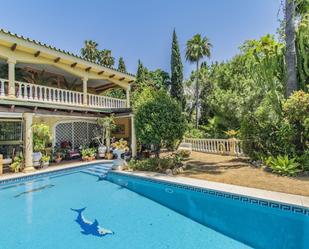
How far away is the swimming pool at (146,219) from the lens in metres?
5.43

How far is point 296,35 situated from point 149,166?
11243 millimetres

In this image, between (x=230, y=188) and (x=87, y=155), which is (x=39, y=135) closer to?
(x=87, y=155)

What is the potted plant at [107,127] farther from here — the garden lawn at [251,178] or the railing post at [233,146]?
the railing post at [233,146]

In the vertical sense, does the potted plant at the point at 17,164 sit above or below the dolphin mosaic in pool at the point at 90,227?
above

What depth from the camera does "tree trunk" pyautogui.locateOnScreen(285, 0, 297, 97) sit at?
12245 mm

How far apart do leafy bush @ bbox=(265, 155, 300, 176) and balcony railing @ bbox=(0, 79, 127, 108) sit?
1289 centimetres

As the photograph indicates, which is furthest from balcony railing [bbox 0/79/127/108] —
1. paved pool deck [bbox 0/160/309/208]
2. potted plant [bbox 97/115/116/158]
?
paved pool deck [bbox 0/160/309/208]

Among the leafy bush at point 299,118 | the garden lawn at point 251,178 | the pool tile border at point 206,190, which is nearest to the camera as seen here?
the pool tile border at point 206,190

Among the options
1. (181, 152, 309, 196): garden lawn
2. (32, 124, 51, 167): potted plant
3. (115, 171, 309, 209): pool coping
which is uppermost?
(32, 124, 51, 167): potted plant

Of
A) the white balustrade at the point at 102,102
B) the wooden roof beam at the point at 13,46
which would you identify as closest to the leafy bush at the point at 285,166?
the white balustrade at the point at 102,102

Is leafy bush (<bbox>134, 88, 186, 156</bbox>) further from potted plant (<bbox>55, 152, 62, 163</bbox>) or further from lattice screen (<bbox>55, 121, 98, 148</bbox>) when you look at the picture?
lattice screen (<bbox>55, 121, 98, 148</bbox>)

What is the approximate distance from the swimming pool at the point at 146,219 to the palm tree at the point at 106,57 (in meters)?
29.1

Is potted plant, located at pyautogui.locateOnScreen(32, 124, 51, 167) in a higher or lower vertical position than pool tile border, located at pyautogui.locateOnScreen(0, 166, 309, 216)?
higher

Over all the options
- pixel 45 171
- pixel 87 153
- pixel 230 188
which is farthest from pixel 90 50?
pixel 230 188
